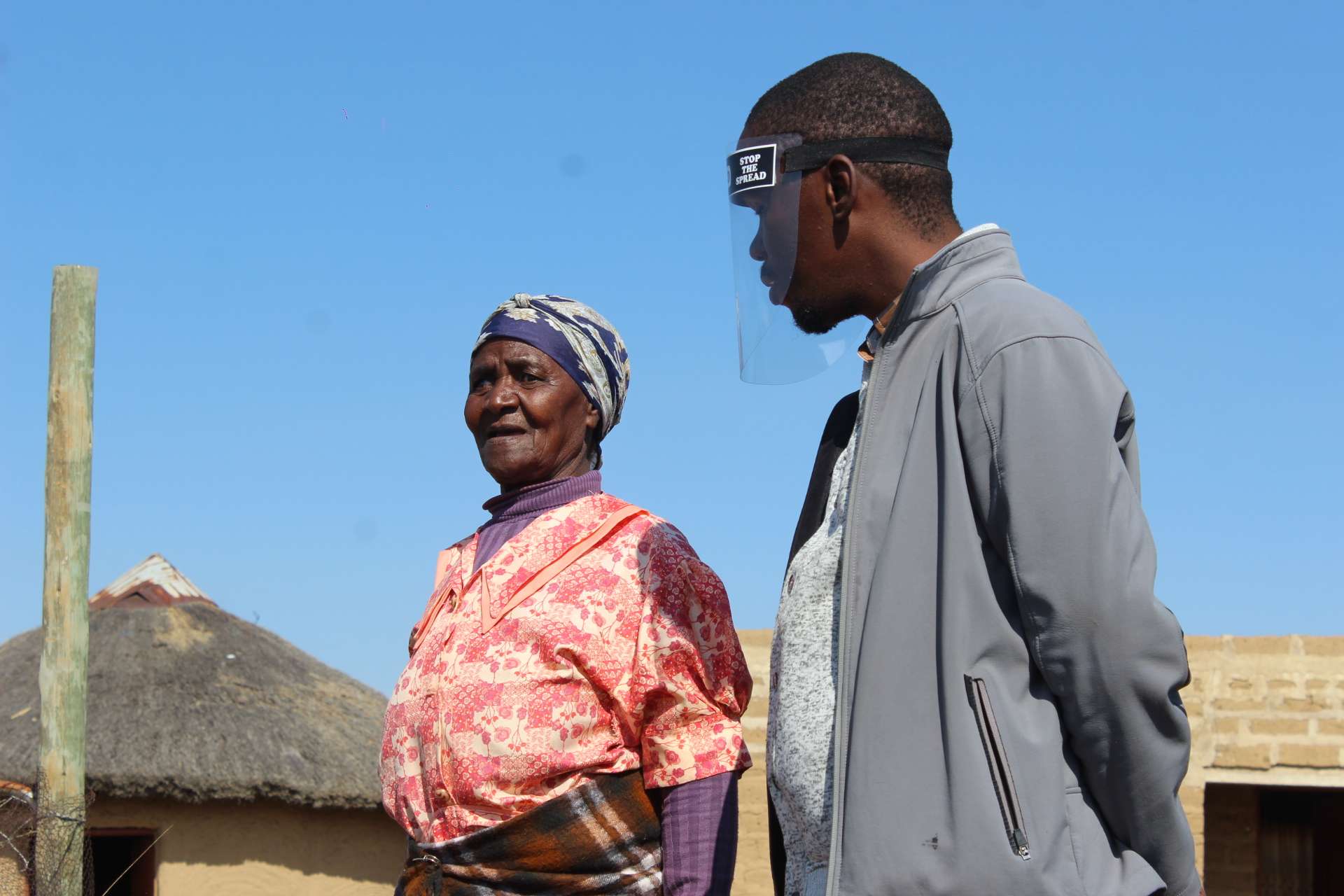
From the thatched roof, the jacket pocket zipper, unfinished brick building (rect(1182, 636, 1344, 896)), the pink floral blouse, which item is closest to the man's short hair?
the jacket pocket zipper

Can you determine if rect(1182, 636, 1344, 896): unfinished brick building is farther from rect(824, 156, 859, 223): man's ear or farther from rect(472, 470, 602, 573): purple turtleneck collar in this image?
rect(824, 156, 859, 223): man's ear

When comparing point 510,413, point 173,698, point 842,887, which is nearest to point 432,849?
point 510,413

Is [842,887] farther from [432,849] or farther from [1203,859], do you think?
[1203,859]

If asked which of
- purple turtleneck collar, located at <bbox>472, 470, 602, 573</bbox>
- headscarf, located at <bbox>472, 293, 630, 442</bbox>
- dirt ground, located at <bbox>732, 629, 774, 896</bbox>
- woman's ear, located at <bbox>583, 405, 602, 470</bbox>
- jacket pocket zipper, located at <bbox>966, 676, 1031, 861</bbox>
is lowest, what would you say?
dirt ground, located at <bbox>732, 629, 774, 896</bbox>

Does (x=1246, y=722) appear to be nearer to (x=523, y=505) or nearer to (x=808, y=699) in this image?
(x=523, y=505)

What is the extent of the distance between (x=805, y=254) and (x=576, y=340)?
4.02 feet

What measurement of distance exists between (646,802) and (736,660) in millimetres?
335

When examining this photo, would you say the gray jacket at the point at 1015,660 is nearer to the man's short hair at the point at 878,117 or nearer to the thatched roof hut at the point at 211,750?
the man's short hair at the point at 878,117

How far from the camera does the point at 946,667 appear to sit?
181 centimetres

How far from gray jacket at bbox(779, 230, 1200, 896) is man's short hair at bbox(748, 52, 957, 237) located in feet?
1.14

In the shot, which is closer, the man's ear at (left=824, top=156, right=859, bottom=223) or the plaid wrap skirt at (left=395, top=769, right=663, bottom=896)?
the man's ear at (left=824, top=156, right=859, bottom=223)

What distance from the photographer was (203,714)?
34.2 feet

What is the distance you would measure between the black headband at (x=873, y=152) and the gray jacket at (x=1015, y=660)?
0.38 meters

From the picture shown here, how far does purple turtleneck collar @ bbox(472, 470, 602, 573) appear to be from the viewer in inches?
129
